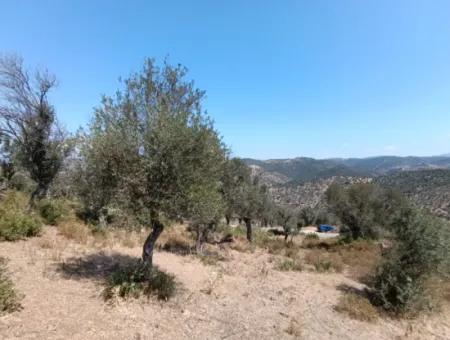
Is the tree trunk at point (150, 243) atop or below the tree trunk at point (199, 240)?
atop

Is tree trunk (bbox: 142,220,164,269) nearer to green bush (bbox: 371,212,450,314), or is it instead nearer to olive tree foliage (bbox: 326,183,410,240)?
green bush (bbox: 371,212,450,314)

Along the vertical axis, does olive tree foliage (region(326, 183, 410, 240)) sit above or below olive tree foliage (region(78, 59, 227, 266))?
below

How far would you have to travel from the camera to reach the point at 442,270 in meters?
10.4

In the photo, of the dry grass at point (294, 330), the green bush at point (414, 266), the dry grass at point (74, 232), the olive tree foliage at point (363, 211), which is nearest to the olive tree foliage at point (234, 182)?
the dry grass at point (74, 232)

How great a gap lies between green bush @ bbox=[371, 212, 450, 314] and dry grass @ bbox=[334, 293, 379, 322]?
2.65ft

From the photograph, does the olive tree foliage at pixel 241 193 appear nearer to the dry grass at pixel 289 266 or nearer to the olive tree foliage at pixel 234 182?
the olive tree foliage at pixel 234 182

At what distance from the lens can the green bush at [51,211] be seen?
44.0ft

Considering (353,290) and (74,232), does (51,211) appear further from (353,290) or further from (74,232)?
(353,290)

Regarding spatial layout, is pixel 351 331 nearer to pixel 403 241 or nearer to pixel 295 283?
pixel 295 283

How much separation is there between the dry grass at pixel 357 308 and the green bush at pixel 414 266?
31.8 inches

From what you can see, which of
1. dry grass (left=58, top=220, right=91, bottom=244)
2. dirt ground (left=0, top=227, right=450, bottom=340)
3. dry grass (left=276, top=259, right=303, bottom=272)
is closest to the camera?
dirt ground (left=0, top=227, right=450, bottom=340)

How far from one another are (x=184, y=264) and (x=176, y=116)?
6.72 m

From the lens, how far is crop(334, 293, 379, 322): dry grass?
901cm

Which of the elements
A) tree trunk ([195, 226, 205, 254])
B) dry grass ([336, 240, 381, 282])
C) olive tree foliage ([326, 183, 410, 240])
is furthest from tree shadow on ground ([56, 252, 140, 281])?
olive tree foliage ([326, 183, 410, 240])
